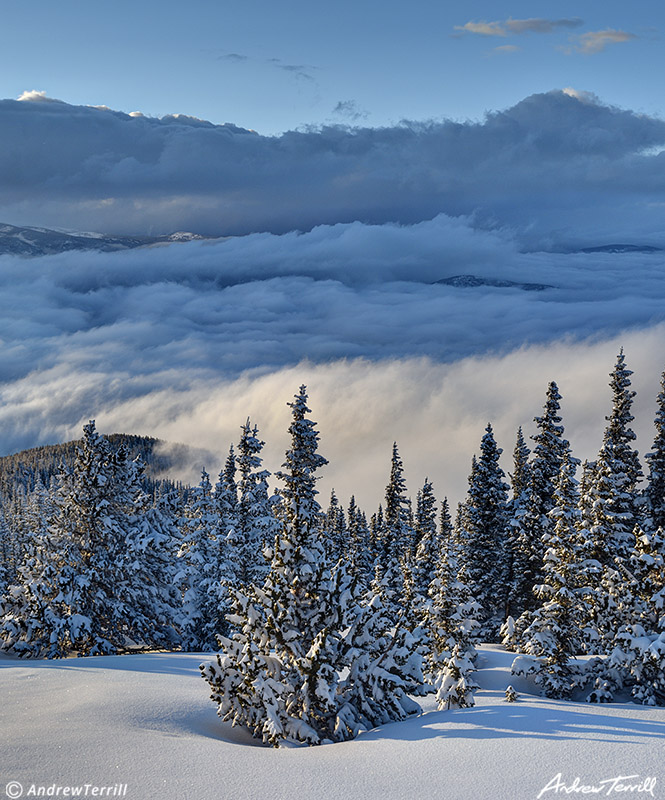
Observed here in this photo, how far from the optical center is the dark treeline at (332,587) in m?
16.3

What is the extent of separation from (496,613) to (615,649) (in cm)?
2835

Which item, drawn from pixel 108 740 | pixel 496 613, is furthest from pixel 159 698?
pixel 496 613

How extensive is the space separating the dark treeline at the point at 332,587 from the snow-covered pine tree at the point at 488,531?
147 mm

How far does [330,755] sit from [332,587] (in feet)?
14.1

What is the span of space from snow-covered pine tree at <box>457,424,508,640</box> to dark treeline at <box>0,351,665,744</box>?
0.15 meters

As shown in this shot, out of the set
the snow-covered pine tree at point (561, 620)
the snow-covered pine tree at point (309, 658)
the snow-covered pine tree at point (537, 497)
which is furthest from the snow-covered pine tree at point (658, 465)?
the snow-covered pine tree at point (309, 658)

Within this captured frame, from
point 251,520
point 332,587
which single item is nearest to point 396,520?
point 251,520

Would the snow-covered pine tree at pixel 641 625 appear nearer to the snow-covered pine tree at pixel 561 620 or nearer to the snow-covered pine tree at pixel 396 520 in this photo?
the snow-covered pine tree at pixel 561 620

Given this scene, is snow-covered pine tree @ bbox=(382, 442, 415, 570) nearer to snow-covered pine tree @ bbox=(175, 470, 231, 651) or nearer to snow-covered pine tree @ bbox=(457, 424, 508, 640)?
snow-covered pine tree @ bbox=(457, 424, 508, 640)

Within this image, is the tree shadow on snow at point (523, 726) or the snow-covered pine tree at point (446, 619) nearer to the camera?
the tree shadow on snow at point (523, 726)

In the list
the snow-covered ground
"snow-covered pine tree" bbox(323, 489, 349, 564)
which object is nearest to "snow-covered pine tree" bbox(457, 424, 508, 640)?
"snow-covered pine tree" bbox(323, 489, 349, 564)

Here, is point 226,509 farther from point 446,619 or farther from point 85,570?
point 446,619

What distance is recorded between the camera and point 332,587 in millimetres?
16906

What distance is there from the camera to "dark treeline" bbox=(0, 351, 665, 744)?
16281 millimetres
